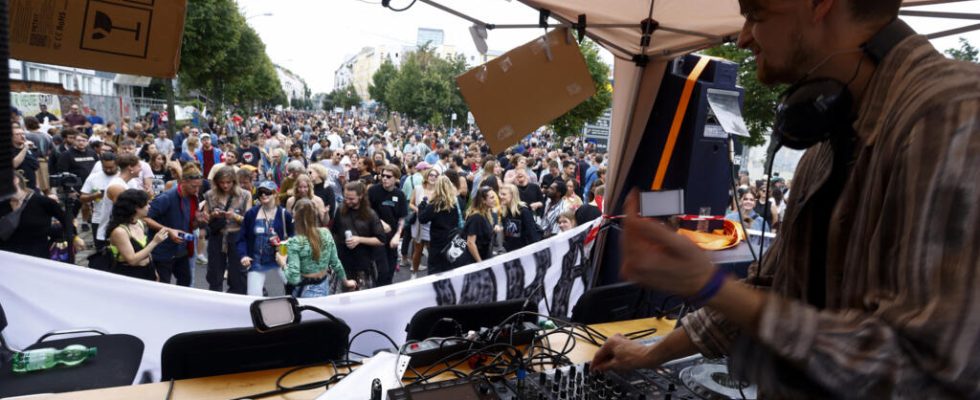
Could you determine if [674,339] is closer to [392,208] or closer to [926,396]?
[926,396]

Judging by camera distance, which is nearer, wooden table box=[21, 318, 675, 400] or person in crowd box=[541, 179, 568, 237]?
wooden table box=[21, 318, 675, 400]

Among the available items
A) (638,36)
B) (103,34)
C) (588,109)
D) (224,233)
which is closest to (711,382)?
(103,34)

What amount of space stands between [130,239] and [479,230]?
12.4 ft

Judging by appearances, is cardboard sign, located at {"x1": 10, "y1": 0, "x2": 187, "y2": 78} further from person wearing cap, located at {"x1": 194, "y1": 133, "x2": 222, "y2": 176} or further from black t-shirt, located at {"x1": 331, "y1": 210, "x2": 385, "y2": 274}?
person wearing cap, located at {"x1": 194, "y1": 133, "x2": 222, "y2": 176}

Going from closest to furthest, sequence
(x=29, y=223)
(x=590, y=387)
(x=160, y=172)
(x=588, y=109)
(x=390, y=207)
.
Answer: (x=590, y=387) < (x=29, y=223) < (x=390, y=207) < (x=160, y=172) < (x=588, y=109)

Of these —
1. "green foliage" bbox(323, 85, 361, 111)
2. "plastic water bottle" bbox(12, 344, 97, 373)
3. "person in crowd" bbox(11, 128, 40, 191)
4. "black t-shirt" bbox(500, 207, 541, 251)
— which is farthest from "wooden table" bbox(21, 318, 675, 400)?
"green foliage" bbox(323, 85, 361, 111)

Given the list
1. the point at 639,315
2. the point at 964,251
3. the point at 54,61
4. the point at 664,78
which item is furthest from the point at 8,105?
the point at 664,78

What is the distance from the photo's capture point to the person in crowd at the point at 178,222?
6.30 metres

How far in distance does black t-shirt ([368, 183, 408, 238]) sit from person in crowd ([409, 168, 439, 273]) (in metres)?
0.44

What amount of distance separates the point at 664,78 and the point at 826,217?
384cm

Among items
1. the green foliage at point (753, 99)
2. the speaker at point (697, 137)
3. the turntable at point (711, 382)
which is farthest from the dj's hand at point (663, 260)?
the green foliage at point (753, 99)

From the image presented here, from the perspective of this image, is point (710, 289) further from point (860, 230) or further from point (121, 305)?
point (121, 305)

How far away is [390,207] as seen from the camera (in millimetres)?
7770

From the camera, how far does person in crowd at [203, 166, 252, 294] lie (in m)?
6.80
